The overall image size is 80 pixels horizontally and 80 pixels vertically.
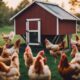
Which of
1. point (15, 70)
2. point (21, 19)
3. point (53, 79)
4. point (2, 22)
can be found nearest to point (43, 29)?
point (21, 19)

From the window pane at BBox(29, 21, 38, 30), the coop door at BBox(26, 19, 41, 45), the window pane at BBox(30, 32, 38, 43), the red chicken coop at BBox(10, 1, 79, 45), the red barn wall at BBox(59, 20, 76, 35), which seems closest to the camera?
the red chicken coop at BBox(10, 1, 79, 45)

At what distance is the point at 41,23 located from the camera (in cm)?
1616

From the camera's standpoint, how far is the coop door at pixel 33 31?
1617 cm

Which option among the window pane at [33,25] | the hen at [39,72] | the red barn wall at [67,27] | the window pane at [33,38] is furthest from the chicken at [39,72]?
the window pane at [33,38]

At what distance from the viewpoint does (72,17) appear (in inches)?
692

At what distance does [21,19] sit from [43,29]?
67.1 inches

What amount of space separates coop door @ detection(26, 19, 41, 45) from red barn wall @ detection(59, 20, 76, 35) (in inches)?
47.8

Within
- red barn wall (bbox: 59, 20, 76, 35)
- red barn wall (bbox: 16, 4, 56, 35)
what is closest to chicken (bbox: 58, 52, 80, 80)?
red barn wall (bbox: 16, 4, 56, 35)

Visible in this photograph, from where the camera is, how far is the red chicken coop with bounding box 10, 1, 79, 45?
15703mm

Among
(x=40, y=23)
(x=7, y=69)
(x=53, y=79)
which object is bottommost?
(x=53, y=79)

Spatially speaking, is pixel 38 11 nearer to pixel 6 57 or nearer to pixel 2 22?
pixel 6 57

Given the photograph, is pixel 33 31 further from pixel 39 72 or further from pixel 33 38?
pixel 39 72

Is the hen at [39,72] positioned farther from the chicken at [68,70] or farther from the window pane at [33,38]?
the window pane at [33,38]

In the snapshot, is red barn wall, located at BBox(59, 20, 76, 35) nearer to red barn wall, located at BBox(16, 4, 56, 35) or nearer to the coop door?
red barn wall, located at BBox(16, 4, 56, 35)
